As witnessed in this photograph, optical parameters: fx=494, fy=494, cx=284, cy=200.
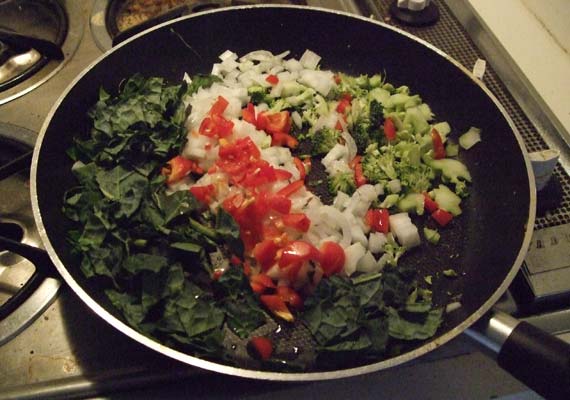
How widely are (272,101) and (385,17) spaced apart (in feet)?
1.58

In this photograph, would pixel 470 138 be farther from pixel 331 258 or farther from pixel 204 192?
pixel 204 192

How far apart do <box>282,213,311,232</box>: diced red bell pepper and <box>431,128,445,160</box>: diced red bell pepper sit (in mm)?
441

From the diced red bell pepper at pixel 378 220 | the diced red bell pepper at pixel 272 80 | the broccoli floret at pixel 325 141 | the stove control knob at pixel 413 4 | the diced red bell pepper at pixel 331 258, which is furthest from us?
the stove control knob at pixel 413 4

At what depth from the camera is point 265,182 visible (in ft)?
3.76

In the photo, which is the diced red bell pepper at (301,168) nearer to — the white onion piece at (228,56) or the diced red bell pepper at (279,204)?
the diced red bell pepper at (279,204)

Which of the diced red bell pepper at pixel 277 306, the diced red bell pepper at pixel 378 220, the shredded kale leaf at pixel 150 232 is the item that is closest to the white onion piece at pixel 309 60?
the shredded kale leaf at pixel 150 232

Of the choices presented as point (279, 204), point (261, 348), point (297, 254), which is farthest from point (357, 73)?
point (261, 348)

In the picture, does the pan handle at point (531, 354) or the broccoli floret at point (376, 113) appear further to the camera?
the broccoli floret at point (376, 113)

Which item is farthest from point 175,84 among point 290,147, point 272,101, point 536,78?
point 536,78

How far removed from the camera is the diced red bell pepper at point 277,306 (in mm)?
1031

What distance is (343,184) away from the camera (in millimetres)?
1228

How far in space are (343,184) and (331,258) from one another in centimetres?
24

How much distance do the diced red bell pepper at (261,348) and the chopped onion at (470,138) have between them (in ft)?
2.46

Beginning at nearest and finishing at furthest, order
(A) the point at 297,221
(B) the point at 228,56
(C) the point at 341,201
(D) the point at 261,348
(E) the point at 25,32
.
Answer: (D) the point at 261,348 → (A) the point at 297,221 → (C) the point at 341,201 → (B) the point at 228,56 → (E) the point at 25,32
